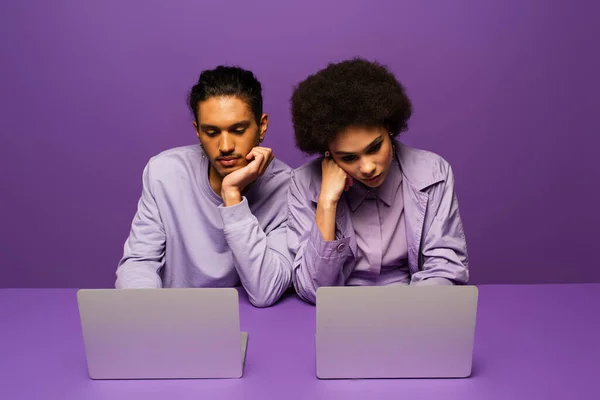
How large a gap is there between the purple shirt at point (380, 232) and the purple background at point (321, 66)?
3.06ft

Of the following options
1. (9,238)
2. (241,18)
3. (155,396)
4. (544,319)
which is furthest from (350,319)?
(9,238)

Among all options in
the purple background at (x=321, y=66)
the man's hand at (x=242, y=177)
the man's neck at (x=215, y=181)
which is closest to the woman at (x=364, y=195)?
the man's hand at (x=242, y=177)

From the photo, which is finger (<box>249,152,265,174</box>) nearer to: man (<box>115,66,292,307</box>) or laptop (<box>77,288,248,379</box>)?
man (<box>115,66,292,307</box>)

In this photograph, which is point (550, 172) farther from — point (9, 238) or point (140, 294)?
point (9, 238)

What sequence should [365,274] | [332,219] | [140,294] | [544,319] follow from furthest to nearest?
[365,274]
[332,219]
[544,319]
[140,294]

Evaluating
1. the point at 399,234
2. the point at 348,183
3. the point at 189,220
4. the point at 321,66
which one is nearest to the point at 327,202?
the point at 348,183

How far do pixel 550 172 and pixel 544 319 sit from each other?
1.38 meters

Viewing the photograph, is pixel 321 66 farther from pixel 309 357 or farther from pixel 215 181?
pixel 309 357

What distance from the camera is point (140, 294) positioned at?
1.17m

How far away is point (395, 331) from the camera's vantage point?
118 centimetres

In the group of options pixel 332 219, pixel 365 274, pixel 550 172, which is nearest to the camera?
pixel 332 219

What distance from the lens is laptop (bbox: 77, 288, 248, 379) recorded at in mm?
1171

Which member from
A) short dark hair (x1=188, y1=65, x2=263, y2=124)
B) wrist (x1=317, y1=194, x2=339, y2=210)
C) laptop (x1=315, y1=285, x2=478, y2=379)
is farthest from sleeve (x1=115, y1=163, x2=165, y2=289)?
laptop (x1=315, y1=285, x2=478, y2=379)

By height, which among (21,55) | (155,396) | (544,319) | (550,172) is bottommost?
(155,396)
